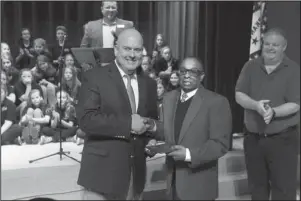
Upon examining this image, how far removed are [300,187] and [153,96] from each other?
0.88m

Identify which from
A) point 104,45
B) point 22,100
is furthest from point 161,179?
point 22,100

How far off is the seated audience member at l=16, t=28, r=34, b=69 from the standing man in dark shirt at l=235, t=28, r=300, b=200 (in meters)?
0.80

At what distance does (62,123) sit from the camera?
5.39 ft

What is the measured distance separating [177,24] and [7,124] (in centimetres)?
75

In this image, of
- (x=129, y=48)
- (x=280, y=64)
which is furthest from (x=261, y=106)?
(x=129, y=48)

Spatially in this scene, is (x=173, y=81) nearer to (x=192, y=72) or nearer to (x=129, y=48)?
(x=192, y=72)

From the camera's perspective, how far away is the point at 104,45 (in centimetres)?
136

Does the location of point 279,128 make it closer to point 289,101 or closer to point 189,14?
point 289,101

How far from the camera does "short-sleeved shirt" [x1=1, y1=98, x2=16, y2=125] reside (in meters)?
1.62

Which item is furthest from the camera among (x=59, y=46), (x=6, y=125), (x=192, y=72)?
(x=6, y=125)

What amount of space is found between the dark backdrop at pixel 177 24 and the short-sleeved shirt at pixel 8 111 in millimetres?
225

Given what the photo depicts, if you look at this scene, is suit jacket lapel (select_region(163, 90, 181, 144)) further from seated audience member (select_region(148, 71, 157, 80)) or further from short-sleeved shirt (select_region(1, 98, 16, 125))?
short-sleeved shirt (select_region(1, 98, 16, 125))

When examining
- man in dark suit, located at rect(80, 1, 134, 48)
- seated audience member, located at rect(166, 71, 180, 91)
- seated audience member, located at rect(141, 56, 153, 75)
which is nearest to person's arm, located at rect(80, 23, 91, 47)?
man in dark suit, located at rect(80, 1, 134, 48)

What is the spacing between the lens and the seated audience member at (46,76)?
1570mm
